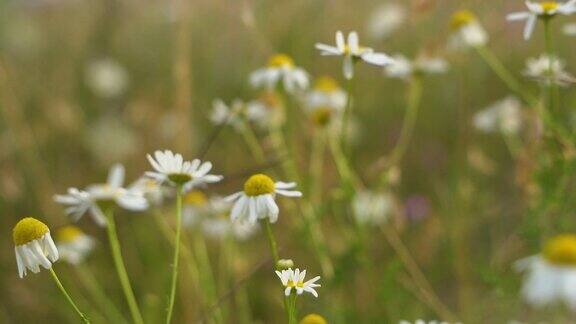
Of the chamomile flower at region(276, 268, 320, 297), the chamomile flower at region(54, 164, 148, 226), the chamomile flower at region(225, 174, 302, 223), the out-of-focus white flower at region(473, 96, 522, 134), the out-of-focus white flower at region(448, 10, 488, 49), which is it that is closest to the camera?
the chamomile flower at region(276, 268, 320, 297)

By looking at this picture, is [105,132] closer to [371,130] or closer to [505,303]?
[371,130]

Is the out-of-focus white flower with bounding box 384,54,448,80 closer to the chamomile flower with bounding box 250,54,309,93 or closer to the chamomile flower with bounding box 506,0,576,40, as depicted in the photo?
the chamomile flower with bounding box 250,54,309,93

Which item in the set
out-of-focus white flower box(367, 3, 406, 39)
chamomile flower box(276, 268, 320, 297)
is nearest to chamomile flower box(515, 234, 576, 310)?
chamomile flower box(276, 268, 320, 297)

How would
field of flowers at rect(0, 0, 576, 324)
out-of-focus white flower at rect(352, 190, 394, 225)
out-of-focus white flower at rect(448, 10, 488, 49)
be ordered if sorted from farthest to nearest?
out-of-focus white flower at rect(448, 10, 488, 49) → out-of-focus white flower at rect(352, 190, 394, 225) → field of flowers at rect(0, 0, 576, 324)

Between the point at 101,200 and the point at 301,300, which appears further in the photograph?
the point at 301,300

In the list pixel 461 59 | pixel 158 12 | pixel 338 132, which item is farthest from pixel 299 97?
pixel 158 12
